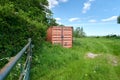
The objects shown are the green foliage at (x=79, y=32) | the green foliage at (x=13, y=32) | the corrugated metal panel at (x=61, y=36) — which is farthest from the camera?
the green foliage at (x=79, y=32)

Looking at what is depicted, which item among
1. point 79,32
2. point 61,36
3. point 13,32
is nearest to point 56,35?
point 61,36

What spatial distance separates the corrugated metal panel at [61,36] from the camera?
1598 cm

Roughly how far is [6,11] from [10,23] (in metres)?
0.51

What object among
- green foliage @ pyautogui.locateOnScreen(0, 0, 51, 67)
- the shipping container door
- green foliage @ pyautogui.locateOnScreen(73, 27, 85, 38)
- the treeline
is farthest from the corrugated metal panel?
green foliage @ pyautogui.locateOnScreen(73, 27, 85, 38)

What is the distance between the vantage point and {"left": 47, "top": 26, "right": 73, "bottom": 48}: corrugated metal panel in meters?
16.0

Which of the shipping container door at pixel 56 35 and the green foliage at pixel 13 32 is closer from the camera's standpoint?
the green foliage at pixel 13 32

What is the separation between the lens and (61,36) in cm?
1627

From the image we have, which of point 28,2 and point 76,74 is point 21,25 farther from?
point 28,2

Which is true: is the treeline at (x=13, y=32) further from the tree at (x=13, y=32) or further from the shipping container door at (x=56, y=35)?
the shipping container door at (x=56, y=35)

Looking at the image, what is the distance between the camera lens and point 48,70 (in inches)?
357

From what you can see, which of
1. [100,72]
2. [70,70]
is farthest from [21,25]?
[100,72]

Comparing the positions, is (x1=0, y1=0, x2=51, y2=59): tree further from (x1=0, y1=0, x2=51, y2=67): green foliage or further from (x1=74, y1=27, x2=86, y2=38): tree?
(x1=74, y1=27, x2=86, y2=38): tree

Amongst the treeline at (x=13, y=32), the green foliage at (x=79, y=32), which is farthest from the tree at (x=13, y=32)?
the green foliage at (x=79, y=32)

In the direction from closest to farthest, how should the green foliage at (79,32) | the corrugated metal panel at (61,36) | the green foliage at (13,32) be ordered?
the green foliage at (13,32)
the corrugated metal panel at (61,36)
the green foliage at (79,32)
